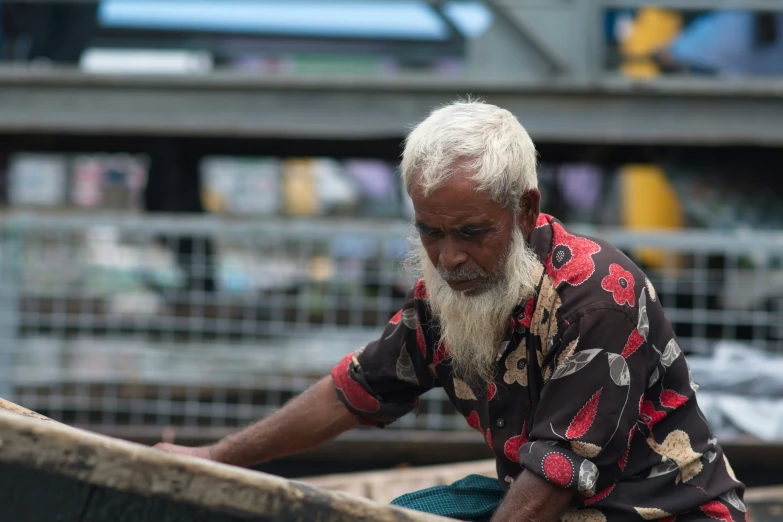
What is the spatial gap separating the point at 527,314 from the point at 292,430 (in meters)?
0.71

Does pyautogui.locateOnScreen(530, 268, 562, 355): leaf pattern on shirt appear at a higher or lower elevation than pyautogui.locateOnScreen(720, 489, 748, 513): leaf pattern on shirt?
higher

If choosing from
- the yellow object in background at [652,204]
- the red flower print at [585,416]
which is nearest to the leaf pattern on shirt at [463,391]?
the red flower print at [585,416]

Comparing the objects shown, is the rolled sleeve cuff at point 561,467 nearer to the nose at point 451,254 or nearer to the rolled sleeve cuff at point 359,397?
the nose at point 451,254

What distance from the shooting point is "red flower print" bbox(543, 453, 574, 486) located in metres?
1.60

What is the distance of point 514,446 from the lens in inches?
71.9

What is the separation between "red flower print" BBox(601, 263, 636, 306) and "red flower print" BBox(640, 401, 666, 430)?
0.79ft

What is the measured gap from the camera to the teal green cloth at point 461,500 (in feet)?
6.39

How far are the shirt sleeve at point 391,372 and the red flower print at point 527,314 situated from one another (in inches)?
11.8

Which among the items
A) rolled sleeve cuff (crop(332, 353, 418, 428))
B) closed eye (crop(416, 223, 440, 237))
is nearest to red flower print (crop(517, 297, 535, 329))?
closed eye (crop(416, 223, 440, 237))

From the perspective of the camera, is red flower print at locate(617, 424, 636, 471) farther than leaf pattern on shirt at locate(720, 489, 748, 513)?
No

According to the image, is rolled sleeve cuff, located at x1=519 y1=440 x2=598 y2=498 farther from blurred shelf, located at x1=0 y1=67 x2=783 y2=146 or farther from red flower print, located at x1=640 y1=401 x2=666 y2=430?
blurred shelf, located at x1=0 y1=67 x2=783 y2=146

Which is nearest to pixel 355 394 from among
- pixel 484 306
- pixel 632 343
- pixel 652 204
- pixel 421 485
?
pixel 484 306

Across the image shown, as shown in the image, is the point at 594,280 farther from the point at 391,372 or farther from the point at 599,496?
the point at 391,372

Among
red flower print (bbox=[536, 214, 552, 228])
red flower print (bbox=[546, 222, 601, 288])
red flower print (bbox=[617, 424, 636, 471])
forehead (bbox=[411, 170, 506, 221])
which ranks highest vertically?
forehead (bbox=[411, 170, 506, 221])
